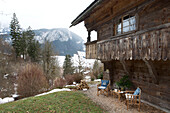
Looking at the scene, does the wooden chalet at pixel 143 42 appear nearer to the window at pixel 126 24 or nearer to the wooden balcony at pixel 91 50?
the window at pixel 126 24

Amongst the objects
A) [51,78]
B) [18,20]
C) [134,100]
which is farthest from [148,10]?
[18,20]

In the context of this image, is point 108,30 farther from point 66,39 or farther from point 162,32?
point 66,39

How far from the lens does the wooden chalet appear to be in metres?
3.56

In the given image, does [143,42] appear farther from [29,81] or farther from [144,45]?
[29,81]

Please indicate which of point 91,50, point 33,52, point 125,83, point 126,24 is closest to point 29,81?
point 91,50

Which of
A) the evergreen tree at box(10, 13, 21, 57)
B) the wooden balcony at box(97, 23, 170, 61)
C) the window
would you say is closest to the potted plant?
the wooden balcony at box(97, 23, 170, 61)

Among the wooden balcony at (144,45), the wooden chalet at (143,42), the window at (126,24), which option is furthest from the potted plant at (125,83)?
the window at (126,24)

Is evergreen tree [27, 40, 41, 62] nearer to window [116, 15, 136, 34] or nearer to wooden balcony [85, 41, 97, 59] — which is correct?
wooden balcony [85, 41, 97, 59]

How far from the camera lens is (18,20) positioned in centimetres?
2850

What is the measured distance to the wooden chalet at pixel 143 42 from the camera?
11.7ft

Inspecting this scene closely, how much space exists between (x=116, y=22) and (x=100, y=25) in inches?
73.4

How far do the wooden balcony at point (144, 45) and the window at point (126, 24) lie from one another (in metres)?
1.26

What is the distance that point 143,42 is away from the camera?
153 inches

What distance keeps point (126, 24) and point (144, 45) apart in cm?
251
